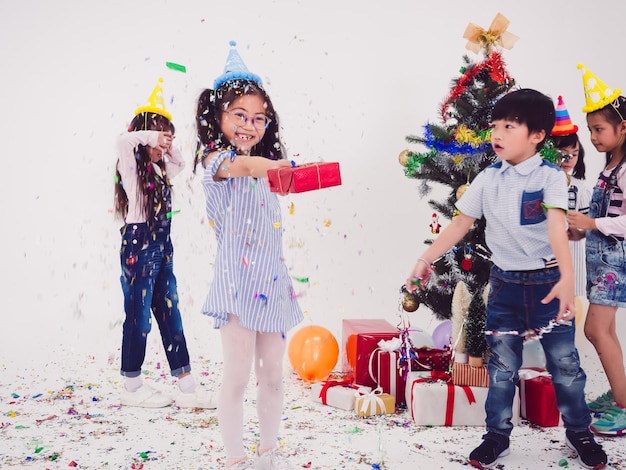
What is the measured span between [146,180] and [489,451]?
161 centimetres

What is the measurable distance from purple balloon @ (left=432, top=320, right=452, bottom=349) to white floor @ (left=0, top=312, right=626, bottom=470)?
577mm

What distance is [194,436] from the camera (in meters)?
2.30

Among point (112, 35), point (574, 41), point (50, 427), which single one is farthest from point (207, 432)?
point (574, 41)

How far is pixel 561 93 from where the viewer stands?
3740 mm

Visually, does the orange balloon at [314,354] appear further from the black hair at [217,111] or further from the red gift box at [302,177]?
the red gift box at [302,177]

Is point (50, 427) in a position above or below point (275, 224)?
below

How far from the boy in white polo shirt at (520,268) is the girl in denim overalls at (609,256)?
Answer: 341mm

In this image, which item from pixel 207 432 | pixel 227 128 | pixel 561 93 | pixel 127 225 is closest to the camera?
pixel 227 128

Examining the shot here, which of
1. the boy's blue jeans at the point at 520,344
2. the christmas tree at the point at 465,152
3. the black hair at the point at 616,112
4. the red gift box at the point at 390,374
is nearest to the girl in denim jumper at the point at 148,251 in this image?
the red gift box at the point at 390,374

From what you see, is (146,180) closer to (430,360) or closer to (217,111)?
(217,111)

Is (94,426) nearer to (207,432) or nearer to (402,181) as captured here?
(207,432)

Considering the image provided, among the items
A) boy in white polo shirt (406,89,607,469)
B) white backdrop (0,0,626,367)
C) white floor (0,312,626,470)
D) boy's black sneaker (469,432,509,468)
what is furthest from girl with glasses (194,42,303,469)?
white backdrop (0,0,626,367)

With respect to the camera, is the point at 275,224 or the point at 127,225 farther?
the point at 127,225

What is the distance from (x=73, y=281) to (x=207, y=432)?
2016 millimetres
